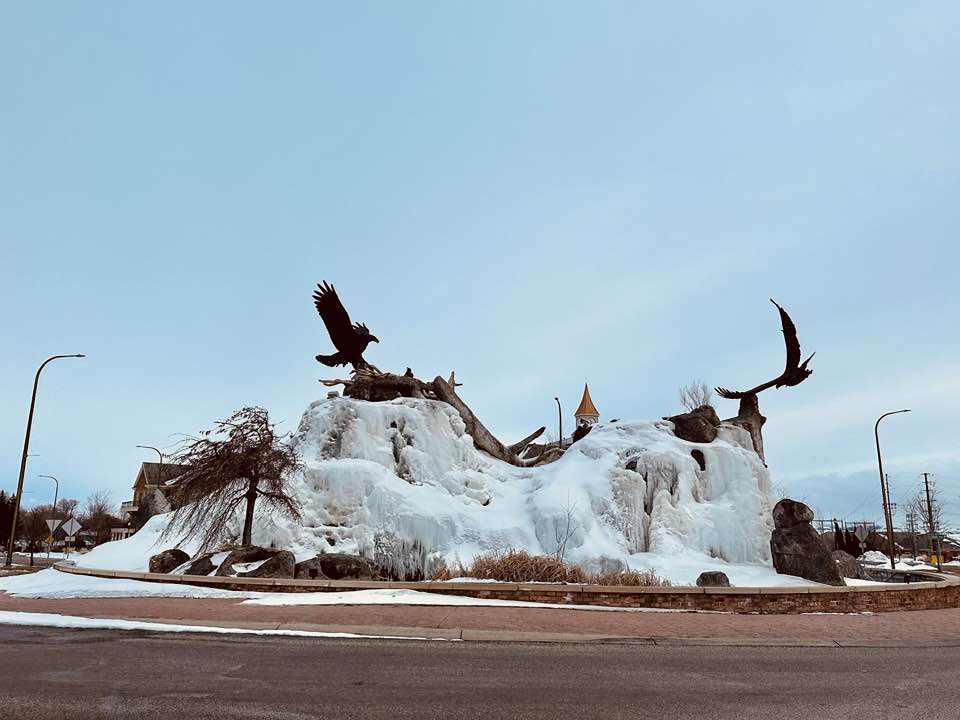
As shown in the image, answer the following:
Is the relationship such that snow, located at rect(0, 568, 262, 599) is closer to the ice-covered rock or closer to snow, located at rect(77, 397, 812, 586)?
snow, located at rect(77, 397, 812, 586)

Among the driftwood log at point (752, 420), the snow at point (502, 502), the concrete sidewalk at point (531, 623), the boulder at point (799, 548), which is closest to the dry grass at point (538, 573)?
the snow at point (502, 502)

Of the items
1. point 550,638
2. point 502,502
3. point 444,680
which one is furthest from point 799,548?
point 444,680

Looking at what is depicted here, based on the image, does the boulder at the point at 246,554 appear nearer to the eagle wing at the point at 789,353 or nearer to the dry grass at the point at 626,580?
the dry grass at the point at 626,580

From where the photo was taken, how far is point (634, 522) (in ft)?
75.6

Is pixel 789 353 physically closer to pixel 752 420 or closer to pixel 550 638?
pixel 752 420

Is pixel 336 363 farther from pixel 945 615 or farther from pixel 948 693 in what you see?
pixel 948 693

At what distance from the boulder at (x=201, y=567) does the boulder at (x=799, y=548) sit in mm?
14279

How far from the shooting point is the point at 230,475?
18391 mm

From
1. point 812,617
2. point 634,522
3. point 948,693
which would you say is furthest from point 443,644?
point 634,522

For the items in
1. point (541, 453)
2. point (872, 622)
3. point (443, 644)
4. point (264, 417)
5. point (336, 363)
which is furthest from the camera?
point (541, 453)

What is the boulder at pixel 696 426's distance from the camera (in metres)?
27.0

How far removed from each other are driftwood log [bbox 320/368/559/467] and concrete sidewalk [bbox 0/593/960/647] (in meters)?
15.2

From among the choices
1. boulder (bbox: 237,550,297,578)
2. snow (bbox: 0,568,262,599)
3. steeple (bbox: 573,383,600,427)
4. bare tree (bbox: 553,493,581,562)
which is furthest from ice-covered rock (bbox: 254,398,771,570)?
steeple (bbox: 573,383,600,427)

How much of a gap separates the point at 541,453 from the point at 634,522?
10986 millimetres
